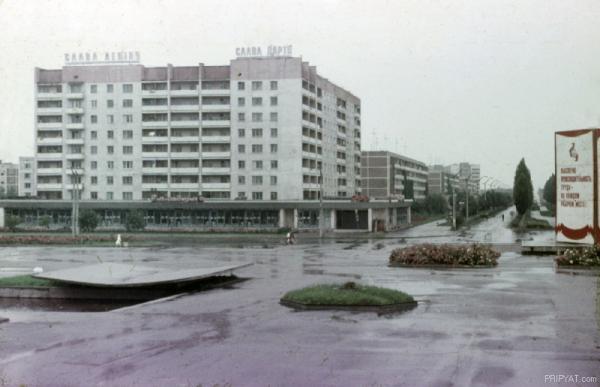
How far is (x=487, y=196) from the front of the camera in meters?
144

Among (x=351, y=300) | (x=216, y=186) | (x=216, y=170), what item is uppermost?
(x=216, y=170)

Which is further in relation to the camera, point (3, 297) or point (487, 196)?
point (487, 196)

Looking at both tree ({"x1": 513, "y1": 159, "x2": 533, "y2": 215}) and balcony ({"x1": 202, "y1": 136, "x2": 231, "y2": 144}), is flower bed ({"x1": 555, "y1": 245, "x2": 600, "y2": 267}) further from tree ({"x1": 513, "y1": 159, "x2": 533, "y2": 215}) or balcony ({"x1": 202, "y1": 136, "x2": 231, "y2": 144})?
tree ({"x1": 513, "y1": 159, "x2": 533, "y2": 215})

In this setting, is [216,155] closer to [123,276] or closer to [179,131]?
[179,131]

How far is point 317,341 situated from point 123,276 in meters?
12.1

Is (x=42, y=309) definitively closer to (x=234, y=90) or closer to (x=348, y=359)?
(x=348, y=359)

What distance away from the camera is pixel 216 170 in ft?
271

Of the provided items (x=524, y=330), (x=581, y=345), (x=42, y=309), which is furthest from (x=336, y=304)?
(x=42, y=309)

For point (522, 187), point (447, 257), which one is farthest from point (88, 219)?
point (522, 187)

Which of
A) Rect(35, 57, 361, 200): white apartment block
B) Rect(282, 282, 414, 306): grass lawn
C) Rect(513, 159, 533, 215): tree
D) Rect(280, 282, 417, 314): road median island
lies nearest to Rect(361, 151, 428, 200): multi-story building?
Rect(513, 159, 533, 215): tree

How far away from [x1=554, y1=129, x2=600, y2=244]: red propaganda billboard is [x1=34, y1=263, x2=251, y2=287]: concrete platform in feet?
54.6

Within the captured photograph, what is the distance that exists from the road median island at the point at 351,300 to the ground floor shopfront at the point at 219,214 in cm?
5377

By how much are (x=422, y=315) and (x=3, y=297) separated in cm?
1544

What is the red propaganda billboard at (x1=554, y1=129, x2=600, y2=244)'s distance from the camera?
28.3 m
